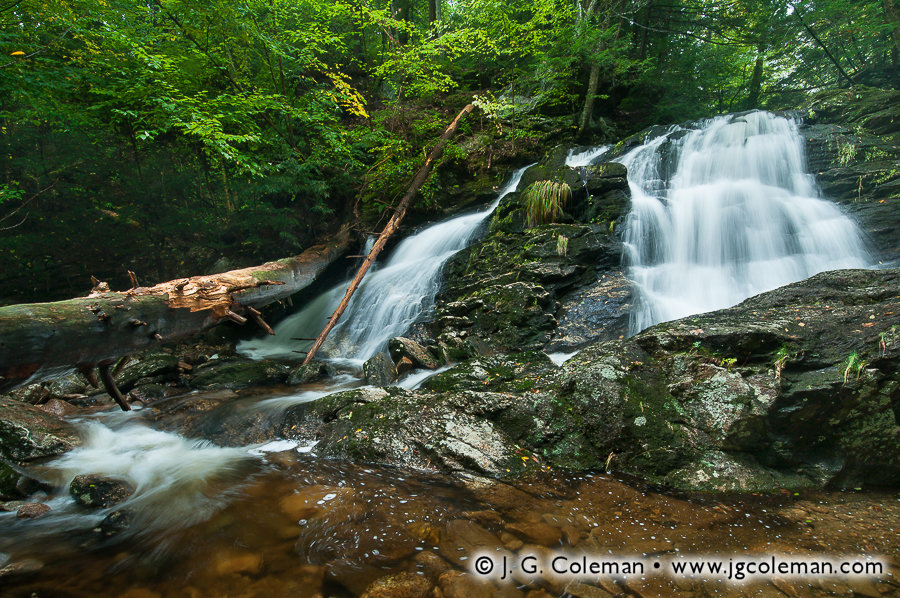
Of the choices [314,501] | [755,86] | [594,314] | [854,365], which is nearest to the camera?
[314,501]

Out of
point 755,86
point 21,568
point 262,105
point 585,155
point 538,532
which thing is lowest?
point 538,532

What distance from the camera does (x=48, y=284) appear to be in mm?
8234

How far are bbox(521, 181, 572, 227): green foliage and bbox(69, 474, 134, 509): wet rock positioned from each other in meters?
7.35

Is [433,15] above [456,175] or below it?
above

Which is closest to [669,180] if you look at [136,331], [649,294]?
[649,294]

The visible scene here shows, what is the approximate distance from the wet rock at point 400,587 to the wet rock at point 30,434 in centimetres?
415

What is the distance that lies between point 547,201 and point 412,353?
4.42 metres

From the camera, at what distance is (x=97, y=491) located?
3070 mm

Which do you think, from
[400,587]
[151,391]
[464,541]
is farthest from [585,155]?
[151,391]

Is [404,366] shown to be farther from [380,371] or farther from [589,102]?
[589,102]

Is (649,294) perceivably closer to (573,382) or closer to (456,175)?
(573,382)

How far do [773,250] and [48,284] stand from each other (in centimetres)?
1566

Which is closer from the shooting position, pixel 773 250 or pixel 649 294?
pixel 649 294

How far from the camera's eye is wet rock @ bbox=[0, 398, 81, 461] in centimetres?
360
